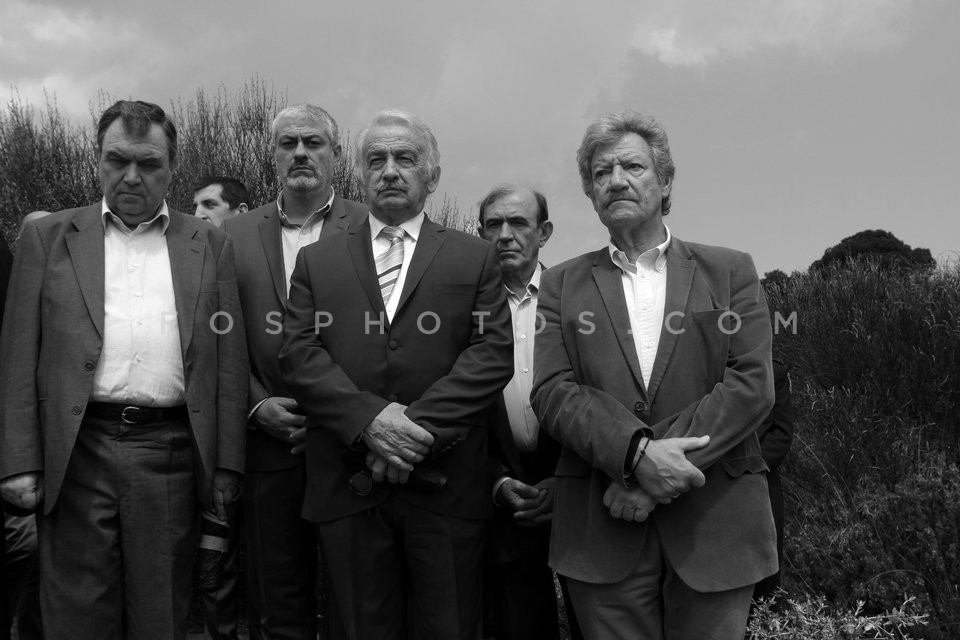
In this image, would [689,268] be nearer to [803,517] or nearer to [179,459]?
[179,459]

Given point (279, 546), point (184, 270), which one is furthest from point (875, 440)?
point (184, 270)

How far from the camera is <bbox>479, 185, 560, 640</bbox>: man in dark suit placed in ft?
11.4

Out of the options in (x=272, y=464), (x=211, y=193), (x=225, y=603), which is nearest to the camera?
(x=272, y=464)

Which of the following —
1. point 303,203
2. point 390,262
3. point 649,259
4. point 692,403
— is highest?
point 303,203

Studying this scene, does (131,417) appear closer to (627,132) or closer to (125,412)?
(125,412)

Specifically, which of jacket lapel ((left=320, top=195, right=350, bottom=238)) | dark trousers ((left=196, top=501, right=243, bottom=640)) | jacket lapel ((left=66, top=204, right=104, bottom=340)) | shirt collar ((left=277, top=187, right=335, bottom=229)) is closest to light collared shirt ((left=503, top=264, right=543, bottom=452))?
jacket lapel ((left=320, top=195, right=350, bottom=238))

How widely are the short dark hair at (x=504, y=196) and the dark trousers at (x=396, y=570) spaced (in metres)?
1.58

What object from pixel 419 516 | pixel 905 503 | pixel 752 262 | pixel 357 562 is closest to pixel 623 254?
pixel 752 262

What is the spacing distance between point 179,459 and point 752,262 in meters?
2.19

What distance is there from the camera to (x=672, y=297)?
3029mm

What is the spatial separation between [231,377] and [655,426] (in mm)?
1630

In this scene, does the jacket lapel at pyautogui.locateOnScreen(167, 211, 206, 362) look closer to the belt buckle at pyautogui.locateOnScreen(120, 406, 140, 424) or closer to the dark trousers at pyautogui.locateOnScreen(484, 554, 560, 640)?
the belt buckle at pyautogui.locateOnScreen(120, 406, 140, 424)

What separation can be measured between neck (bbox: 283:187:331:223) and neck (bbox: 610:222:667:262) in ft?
5.10

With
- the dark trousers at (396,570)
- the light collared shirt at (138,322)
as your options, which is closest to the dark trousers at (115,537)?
the light collared shirt at (138,322)
